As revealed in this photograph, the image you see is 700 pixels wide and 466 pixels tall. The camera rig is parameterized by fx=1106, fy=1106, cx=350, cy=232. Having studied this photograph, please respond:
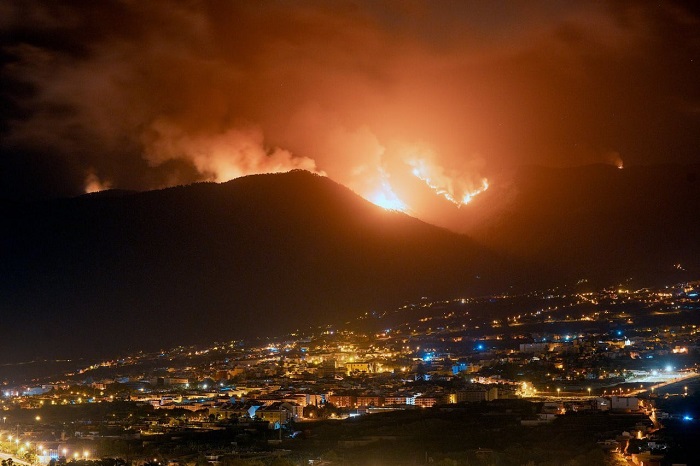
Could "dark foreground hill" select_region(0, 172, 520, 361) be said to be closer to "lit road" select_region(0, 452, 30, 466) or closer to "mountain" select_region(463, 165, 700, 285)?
"mountain" select_region(463, 165, 700, 285)

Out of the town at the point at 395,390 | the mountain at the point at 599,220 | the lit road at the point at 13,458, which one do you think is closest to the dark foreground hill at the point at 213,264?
the mountain at the point at 599,220

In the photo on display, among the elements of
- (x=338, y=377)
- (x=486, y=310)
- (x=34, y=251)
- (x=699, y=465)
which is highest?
(x=34, y=251)

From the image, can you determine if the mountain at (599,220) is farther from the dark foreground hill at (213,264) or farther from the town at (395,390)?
the town at (395,390)

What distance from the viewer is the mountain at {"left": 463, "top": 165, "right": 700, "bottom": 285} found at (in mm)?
87688

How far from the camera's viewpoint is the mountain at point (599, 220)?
3452 inches

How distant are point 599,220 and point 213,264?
35.6 metres

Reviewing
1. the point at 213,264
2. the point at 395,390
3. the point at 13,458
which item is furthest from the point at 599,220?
the point at 13,458

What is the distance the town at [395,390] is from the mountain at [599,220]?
46.4 ft

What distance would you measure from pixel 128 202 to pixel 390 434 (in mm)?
67980

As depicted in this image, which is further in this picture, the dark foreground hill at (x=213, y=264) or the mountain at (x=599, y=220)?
the mountain at (x=599, y=220)

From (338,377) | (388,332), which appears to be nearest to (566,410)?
(338,377)

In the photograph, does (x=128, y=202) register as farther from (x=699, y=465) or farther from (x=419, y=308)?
(x=699, y=465)

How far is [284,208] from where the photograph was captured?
96.0 m

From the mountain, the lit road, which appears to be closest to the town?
the lit road
